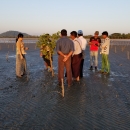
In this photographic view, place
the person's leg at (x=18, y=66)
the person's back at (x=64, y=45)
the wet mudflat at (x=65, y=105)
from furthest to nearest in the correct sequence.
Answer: the person's leg at (x=18, y=66) → the person's back at (x=64, y=45) → the wet mudflat at (x=65, y=105)

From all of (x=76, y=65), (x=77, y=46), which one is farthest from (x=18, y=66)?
(x=77, y=46)

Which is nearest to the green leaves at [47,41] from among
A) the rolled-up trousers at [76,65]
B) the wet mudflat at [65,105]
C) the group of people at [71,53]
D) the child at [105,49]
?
the group of people at [71,53]

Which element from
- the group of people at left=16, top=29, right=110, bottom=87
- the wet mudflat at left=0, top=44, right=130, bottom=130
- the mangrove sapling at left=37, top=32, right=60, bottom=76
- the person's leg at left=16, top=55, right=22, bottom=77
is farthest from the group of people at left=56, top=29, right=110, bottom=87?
the person's leg at left=16, top=55, right=22, bottom=77

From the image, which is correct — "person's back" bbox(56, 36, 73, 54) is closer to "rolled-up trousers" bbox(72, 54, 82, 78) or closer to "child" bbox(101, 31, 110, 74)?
"rolled-up trousers" bbox(72, 54, 82, 78)

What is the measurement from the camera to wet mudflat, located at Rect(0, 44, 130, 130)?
15.1 feet

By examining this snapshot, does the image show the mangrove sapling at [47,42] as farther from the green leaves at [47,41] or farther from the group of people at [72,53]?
the group of people at [72,53]

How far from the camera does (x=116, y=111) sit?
542 centimetres

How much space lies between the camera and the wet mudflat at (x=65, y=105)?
4.62 metres

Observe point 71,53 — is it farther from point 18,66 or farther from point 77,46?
point 18,66

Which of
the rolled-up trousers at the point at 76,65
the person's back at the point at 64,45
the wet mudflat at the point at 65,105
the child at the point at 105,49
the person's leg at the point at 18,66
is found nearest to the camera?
the wet mudflat at the point at 65,105

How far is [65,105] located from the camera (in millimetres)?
5844

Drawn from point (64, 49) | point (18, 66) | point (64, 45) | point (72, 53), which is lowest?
point (18, 66)

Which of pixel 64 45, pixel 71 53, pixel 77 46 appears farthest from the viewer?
pixel 77 46

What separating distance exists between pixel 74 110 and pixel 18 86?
3.15m
